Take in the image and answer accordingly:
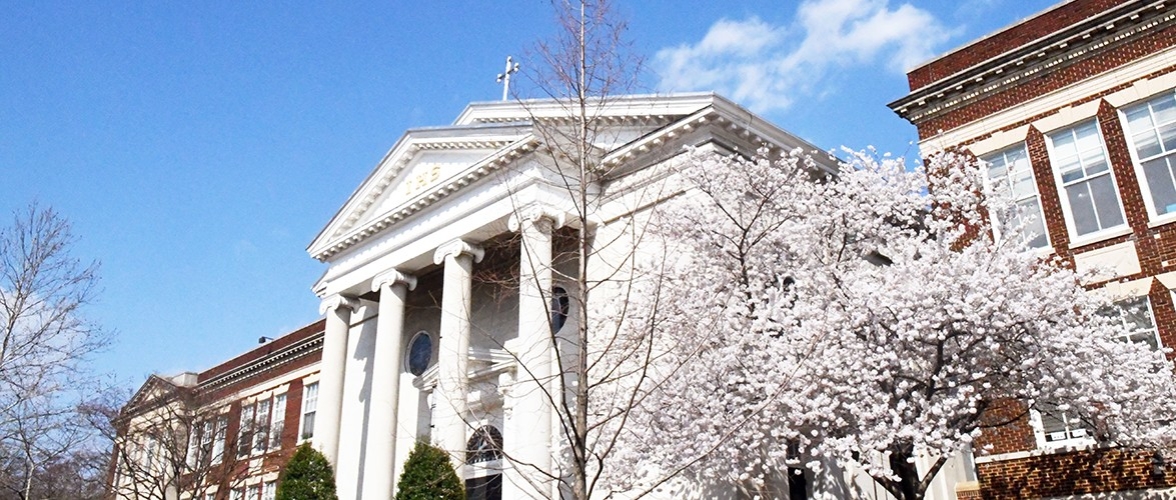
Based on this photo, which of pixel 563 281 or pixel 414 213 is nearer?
pixel 563 281

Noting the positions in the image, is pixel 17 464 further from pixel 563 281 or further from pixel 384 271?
pixel 563 281

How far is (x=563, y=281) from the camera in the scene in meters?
22.5

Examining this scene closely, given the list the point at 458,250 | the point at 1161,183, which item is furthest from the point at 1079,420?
the point at 458,250

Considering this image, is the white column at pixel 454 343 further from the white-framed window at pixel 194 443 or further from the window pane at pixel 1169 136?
the white-framed window at pixel 194 443

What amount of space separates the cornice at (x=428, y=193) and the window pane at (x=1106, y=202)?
10.7 m

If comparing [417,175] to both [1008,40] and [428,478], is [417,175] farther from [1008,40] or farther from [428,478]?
[1008,40]

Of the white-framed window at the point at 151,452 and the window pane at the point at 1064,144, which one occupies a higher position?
the window pane at the point at 1064,144

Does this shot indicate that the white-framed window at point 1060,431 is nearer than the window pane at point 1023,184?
→ Yes

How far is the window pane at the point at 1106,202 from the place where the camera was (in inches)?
628

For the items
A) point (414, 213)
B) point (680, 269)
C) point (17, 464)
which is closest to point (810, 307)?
point (680, 269)

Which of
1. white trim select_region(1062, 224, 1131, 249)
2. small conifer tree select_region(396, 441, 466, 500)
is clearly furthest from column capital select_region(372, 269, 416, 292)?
white trim select_region(1062, 224, 1131, 249)

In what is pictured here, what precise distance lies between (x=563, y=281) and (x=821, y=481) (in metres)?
7.76

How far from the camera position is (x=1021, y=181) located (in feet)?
56.6

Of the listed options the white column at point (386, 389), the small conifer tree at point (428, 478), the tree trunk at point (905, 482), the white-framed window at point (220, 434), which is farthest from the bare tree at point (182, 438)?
the tree trunk at point (905, 482)
